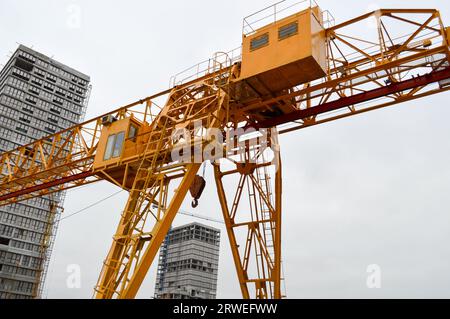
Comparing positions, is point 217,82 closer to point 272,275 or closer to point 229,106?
point 229,106

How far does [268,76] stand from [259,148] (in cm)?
430

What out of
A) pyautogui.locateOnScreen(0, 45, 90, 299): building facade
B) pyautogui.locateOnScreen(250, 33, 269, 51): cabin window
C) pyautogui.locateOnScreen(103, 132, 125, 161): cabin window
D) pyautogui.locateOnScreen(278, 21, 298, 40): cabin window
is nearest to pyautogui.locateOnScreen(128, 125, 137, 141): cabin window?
pyautogui.locateOnScreen(103, 132, 125, 161): cabin window

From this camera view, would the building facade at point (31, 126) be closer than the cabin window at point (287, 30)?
No

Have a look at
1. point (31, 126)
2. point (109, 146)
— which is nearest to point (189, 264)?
point (31, 126)

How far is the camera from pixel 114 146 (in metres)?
18.0

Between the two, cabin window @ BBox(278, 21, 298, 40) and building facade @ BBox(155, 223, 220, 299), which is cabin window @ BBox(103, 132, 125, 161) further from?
building facade @ BBox(155, 223, 220, 299)

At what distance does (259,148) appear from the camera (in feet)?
56.2

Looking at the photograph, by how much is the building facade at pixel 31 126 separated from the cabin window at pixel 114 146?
3535 centimetres

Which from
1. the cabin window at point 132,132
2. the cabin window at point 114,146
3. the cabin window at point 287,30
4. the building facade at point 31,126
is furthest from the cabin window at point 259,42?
the building facade at point 31,126

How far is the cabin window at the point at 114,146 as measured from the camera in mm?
17703

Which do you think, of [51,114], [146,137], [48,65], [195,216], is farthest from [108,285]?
[195,216]

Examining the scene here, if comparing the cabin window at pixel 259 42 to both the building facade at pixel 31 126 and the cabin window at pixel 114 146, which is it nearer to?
the cabin window at pixel 114 146
